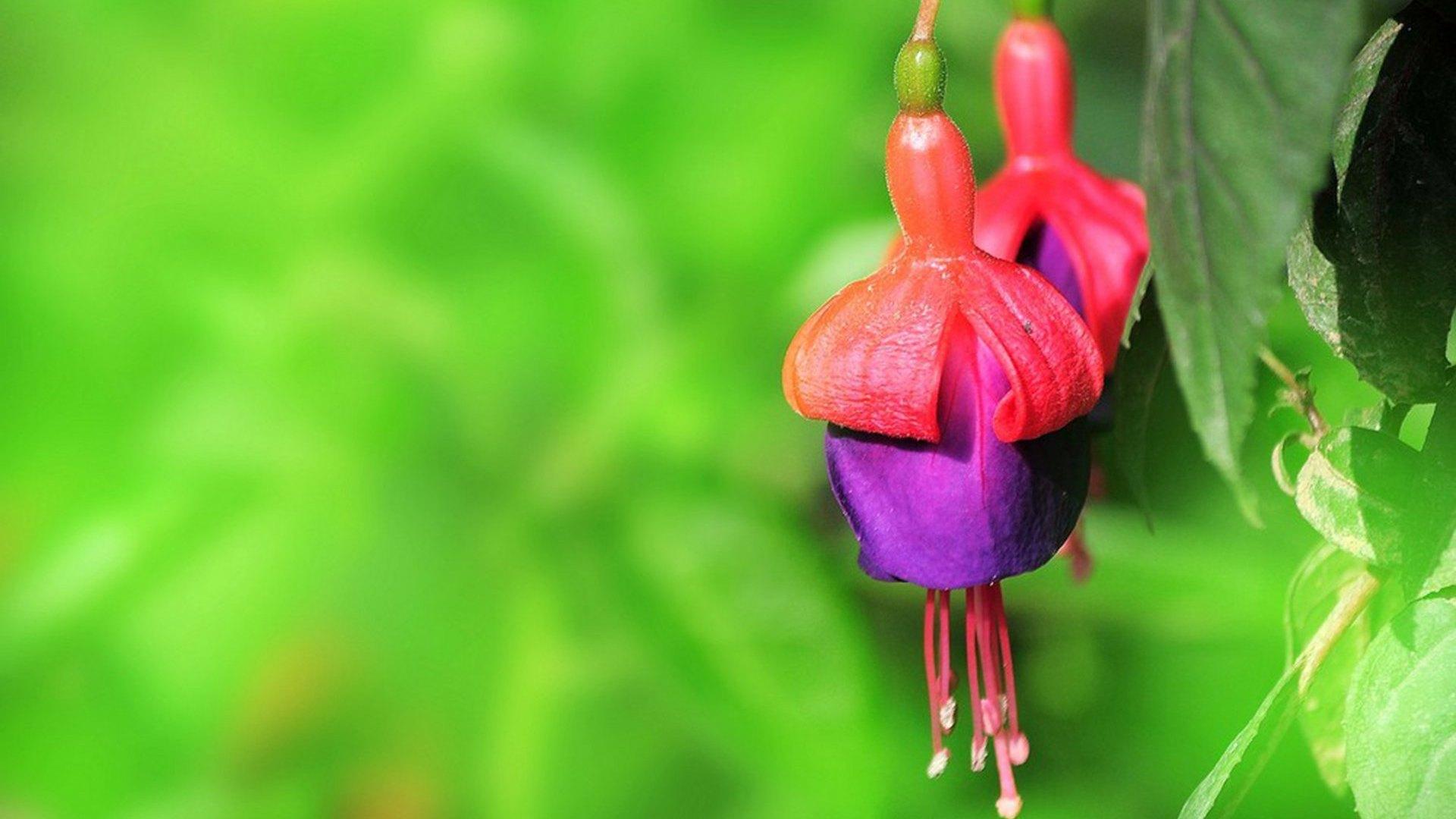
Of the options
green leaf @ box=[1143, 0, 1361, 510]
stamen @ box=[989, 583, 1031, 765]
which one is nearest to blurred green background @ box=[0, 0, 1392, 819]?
stamen @ box=[989, 583, 1031, 765]

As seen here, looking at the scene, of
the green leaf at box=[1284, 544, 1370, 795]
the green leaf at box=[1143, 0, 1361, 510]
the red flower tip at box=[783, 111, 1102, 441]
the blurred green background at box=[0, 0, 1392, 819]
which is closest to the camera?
the green leaf at box=[1143, 0, 1361, 510]

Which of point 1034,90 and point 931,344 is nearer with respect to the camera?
point 931,344

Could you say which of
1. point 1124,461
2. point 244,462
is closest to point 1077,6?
point 244,462

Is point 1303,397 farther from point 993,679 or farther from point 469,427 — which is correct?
point 469,427

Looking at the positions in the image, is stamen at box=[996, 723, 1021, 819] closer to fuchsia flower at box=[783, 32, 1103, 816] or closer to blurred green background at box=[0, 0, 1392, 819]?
fuchsia flower at box=[783, 32, 1103, 816]

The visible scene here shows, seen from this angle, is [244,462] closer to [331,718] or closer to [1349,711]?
[331,718]

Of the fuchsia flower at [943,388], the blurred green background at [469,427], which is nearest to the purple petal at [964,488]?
the fuchsia flower at [943,388]

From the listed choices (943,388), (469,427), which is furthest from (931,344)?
(469,427)
